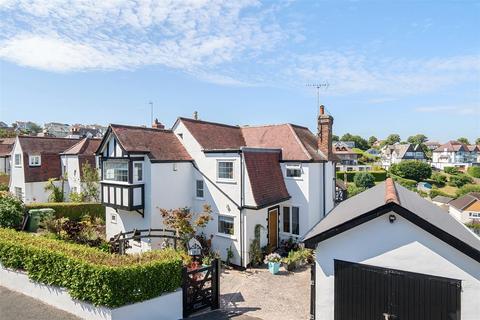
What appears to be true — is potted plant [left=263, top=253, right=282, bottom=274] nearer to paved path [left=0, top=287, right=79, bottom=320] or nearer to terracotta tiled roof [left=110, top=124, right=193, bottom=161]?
terracotta tiled roof [left=110, top=124, right=193, bottom=161]

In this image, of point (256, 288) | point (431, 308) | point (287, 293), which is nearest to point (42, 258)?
point (256, 288)

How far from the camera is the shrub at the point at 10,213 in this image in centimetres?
1730

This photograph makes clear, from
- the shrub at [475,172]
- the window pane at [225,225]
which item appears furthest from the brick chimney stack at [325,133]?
the shrub at [475,172]

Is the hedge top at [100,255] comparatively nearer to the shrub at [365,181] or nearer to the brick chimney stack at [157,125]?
the brick chimney stack at [157,125]

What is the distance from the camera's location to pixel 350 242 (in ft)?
28.6

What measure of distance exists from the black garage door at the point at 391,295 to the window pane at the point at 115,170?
13645 mm

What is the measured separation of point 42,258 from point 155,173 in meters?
8.02

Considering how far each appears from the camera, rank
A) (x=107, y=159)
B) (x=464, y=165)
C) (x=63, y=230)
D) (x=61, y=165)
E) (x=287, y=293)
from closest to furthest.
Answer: (x=287, y=293), (x=63, y=230), (x=107, y=159), (x=61, y=165), (x=464, y=165)

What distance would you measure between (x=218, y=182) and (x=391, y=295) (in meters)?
11.8

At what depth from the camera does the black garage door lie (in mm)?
7598

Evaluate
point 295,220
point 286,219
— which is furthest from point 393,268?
point 286,219

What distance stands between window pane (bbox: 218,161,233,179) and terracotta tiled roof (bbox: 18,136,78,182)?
22.8 m

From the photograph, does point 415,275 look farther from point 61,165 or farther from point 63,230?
point 61,165

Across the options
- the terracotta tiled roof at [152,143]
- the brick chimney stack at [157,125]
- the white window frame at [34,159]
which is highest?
the brick chimney stack at [157,125]
